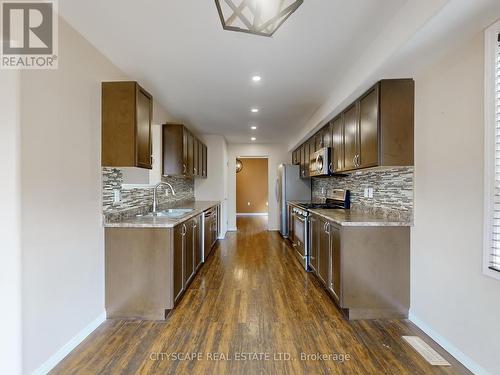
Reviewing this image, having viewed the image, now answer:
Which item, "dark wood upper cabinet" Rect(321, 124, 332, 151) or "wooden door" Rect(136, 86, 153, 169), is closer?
"wooden door" Rect(136, 86, 153, 169)

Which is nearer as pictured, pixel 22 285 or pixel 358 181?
pixel 22 285

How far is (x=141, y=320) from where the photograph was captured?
8.02ft

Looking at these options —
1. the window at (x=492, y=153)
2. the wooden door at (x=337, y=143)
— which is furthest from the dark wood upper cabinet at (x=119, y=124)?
the window at (x=492, y=153)

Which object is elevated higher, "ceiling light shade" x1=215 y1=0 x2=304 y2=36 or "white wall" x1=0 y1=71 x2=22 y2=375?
"ceiling light shade" x1=215 y1=0 x2=304 y2=36

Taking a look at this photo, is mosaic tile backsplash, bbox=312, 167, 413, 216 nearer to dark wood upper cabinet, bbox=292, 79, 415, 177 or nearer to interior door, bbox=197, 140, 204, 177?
dark wood upper cabinet, bbox=292, 79, 415, 177

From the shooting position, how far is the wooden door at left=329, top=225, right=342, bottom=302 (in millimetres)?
2531

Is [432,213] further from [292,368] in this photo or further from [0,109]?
[0,109]

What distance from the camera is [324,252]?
2.98 metres

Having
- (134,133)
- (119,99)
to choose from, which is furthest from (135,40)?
(134,133)

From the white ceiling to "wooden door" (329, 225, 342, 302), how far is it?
1.72 meters

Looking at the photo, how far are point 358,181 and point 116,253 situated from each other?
3.13 m

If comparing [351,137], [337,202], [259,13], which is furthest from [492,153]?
[337,202]

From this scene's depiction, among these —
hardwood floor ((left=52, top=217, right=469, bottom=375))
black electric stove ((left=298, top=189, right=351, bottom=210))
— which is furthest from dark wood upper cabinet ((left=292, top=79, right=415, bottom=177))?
hardwood floor ((left=52, top=217, right=469, bottom=375))
